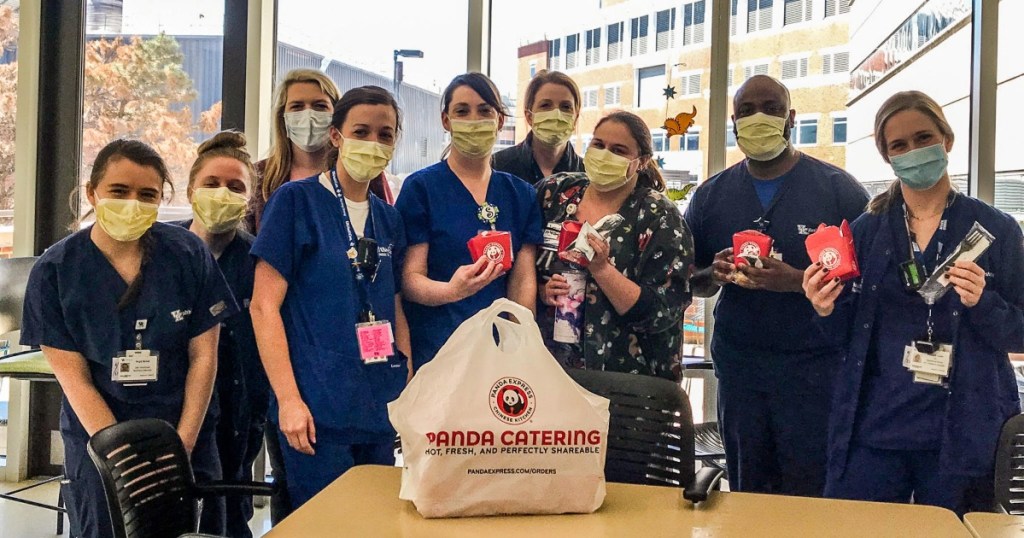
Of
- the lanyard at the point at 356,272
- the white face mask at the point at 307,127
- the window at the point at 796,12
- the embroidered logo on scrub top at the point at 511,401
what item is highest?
the window at the point at 796,12

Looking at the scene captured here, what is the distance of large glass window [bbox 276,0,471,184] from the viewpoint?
4.06 meters

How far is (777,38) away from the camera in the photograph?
389cm

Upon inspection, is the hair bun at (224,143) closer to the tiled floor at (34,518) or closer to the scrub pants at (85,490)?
the scrub pants at (85,490)

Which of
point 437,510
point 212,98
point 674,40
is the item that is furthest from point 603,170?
point 212,98

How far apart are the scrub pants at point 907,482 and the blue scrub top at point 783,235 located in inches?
15.2

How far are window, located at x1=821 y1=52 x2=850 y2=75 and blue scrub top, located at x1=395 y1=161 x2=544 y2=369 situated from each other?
213 cm

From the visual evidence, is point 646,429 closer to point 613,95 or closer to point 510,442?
point 510,442

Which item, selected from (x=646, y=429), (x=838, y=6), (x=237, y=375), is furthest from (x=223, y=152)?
(x=838, y=6)

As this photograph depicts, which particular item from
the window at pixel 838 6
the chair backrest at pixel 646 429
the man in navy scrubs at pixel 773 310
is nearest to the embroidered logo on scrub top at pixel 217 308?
the chair backrest at pixel 646 429

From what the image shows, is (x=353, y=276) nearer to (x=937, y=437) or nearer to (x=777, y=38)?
(x=937, y=437)

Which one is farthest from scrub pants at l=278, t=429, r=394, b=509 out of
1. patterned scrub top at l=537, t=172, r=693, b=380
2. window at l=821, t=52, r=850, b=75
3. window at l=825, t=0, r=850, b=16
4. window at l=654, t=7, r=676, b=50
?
window at l=825, t=0, r=850, b=16

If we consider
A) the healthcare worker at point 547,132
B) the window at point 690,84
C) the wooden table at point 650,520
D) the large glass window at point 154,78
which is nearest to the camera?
the wooden table at point 650,520

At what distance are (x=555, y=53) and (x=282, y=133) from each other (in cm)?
164

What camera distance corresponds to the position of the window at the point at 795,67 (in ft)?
12.7
